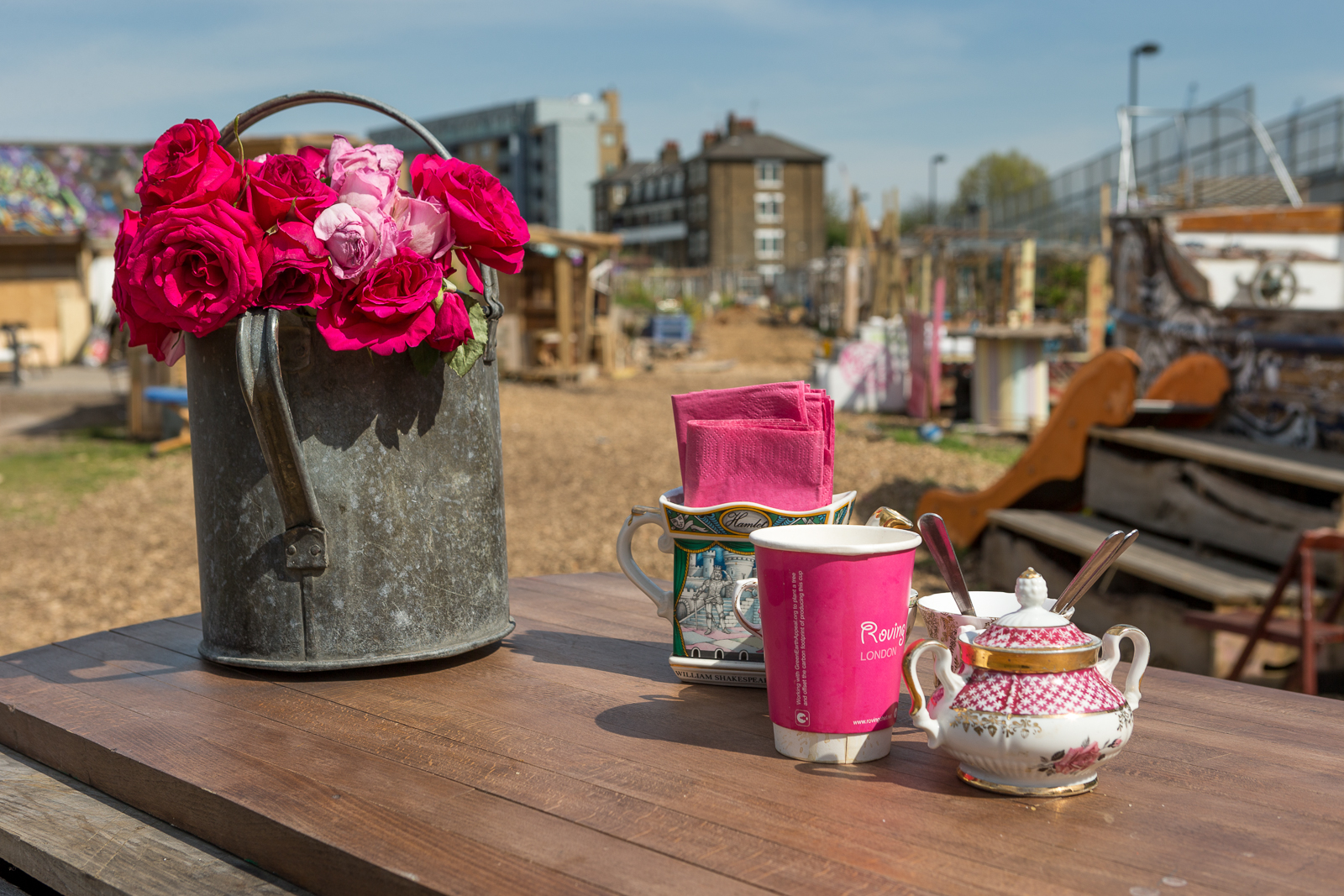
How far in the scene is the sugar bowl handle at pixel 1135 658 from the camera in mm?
1024

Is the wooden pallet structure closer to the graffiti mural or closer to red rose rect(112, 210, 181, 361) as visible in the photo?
red rose rect(112, 210, 181, 361)

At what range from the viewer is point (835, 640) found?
3.43 ft

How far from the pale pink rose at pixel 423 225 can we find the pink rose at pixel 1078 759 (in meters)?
0.89

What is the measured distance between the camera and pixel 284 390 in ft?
4.23

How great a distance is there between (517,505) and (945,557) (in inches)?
255

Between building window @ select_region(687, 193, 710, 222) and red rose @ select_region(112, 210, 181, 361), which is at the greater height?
building window @ select_region(687, 193, 710, 222)

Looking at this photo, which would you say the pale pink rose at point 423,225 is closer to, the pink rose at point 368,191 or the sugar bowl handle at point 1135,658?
the pink rose at point 368,191

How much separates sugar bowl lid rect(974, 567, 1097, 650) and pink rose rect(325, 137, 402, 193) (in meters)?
0.87

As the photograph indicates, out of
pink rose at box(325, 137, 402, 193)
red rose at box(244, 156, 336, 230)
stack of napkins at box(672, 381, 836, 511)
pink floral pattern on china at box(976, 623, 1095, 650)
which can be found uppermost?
pink rose at box(325, 137, 402, 193)

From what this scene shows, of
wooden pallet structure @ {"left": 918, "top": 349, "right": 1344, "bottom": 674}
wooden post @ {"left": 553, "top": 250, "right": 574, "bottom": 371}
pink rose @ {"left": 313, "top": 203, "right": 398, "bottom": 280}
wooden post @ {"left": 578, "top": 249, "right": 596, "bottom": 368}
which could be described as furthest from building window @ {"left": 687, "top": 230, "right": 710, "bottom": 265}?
→ pink rose @ {"left": 313, "top": 203, "right": 398, "bottom": 280}

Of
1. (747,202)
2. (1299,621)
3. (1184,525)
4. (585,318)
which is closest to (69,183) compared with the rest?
(585,318)

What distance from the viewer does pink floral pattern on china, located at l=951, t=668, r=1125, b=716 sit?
96 centimetres

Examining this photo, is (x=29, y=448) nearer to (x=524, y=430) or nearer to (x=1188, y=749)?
(x=524, y=430)

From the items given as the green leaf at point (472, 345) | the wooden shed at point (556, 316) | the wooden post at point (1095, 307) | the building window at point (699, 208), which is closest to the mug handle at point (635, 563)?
the green leaf at point (472, 345)
